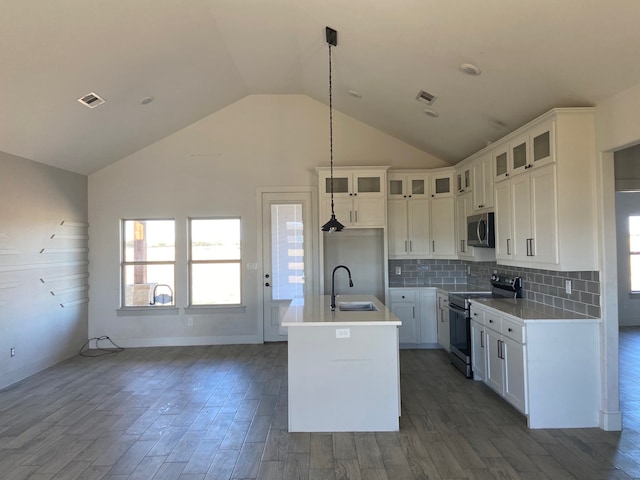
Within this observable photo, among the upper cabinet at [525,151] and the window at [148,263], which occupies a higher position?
the upper cabinet at [525,151]

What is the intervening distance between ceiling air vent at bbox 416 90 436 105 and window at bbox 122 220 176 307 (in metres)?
→ 4.00

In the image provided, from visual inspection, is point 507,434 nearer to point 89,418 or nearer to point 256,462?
point 256,462

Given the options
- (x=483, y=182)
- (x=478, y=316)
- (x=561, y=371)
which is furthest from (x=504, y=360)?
(x=483, y=182)

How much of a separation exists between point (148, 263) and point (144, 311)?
0.73 meters

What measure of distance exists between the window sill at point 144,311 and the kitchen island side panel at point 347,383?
3.29m

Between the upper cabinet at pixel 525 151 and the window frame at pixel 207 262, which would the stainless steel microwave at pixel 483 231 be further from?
the window frame at pixel 207 262

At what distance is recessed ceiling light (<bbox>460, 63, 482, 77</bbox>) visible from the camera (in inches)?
120

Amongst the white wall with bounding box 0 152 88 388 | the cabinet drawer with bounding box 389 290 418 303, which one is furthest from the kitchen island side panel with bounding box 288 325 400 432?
the white wall with bounding box 0 152 88 388

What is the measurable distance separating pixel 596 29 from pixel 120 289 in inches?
241

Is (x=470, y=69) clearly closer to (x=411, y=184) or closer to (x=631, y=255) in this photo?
(x=411, y=184)

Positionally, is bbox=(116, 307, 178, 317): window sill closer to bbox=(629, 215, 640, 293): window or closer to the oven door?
the oven door

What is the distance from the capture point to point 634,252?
21.4 ft

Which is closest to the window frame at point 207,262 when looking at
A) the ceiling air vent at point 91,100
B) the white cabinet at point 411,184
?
the ceiling air vent at point 91,100

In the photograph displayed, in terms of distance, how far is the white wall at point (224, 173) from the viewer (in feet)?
18.2
